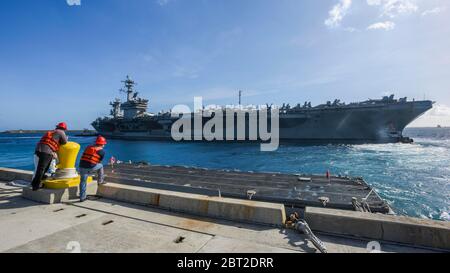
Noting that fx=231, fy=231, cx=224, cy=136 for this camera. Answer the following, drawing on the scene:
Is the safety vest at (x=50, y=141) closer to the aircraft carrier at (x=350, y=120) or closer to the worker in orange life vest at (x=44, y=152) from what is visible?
the worker in orange life vest at (x=44, y=152)

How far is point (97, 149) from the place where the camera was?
5.51m

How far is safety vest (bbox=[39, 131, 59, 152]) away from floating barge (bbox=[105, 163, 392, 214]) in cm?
290

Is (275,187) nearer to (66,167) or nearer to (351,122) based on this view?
(66,167)

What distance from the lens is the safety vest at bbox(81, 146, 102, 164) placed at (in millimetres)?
5300

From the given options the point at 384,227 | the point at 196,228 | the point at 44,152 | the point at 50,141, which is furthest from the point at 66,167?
the point at 384,227

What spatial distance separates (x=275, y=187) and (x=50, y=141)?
618cm

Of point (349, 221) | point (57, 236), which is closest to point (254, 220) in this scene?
point (349, 221)

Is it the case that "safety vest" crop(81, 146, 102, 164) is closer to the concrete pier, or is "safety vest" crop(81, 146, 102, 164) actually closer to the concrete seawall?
the concrete pier

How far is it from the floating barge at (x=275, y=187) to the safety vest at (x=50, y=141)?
2.90 meters

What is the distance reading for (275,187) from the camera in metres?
7.43

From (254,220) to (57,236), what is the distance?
304 cm

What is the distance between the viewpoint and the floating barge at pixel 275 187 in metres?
5.88

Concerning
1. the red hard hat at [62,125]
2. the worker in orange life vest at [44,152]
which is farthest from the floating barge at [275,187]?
the red hard hat at [62,125]

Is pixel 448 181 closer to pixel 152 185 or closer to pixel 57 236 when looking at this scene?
pixel 152 185
